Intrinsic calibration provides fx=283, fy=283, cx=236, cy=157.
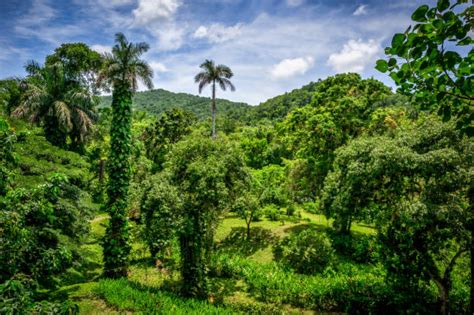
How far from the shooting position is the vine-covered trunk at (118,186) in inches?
509

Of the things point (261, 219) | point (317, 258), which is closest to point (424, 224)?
point (317, 258)

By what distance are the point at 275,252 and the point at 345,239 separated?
15.5 feet

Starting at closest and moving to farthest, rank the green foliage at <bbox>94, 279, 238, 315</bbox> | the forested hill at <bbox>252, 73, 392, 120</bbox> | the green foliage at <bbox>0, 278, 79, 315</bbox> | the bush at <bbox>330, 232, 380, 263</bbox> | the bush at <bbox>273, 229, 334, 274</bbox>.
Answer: the green foliage at <bbox>0, 278, 79, 315</bbox> < the green foliage at <bbox>94, 279, 238, 315</bbox> < the bush at <bbox>273, 229, 334, 274</bbox> < the bush at <bbox>330, 232, 380, 263</bbox> < the forested hill at <bbox>252, 73, 392, 120</bbox>

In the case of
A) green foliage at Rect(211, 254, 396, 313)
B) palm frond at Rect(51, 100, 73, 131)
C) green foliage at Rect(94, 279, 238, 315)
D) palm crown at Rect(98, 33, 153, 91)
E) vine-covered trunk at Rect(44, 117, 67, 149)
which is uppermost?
palm crown at Rect(98, 33, 153, 91)

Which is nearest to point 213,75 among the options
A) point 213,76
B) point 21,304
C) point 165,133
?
point 213,76

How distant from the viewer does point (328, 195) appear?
1557cm

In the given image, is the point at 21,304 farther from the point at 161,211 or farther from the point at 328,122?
the point at 328,122

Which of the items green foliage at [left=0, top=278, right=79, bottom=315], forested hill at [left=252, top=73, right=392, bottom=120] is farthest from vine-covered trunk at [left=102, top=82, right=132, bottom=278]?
forested hill at [left=252, top=73, right=392, bottom=120]

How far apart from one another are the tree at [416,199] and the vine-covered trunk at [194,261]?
5805 millimetres

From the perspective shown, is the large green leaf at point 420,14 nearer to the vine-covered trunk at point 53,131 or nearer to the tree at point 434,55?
the tree at point 434,55

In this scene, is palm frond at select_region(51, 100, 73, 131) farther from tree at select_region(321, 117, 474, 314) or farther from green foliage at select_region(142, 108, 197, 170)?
green foliage at select_region(142, 108, 197, 170)

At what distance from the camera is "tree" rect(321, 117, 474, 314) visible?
8.66 m

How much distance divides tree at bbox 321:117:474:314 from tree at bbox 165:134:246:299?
463 centimetres

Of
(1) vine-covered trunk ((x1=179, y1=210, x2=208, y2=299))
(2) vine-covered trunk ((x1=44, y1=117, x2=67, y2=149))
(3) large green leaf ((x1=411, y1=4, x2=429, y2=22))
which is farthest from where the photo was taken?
(2) vine-covered trunk ((x1=44, y1=117, x2=67, y2=149))
